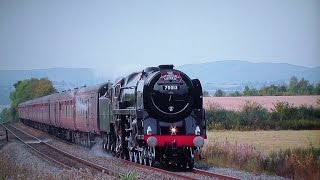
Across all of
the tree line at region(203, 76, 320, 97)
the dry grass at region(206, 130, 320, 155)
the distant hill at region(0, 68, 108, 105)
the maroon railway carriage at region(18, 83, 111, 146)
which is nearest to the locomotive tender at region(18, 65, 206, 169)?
the distant hill at region(0, 68, 108, 105)

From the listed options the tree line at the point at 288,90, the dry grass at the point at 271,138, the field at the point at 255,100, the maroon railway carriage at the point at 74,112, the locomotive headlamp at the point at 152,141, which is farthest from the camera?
the tree line at the point at 288,90

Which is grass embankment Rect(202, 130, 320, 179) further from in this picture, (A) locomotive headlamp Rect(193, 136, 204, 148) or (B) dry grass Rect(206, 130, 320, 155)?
(A) locomotive headlamp Rect(193, 136, 204, 148)

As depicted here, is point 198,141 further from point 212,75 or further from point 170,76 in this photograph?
point 212,75

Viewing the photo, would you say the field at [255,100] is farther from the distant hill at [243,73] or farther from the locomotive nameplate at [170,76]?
the locomotive nameplate at [170,76]

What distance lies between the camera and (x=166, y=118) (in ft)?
34.6

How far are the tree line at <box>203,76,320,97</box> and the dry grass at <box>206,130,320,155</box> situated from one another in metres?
2.55

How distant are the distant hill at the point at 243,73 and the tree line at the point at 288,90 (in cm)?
239

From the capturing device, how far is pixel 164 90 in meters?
10.6

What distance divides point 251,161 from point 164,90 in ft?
8.03

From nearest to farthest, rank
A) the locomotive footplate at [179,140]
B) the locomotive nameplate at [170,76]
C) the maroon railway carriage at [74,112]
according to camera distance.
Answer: the locomotive footplate at [179,140], the locomotive nameplate at [170,76], the maroon railway carriage at [74,112]

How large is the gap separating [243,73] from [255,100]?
555cm

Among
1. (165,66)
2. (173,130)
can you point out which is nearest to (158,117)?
(173,130)

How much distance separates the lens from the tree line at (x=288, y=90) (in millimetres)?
22602

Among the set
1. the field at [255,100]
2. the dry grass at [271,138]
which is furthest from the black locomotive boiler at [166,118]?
the field at [255,100]
